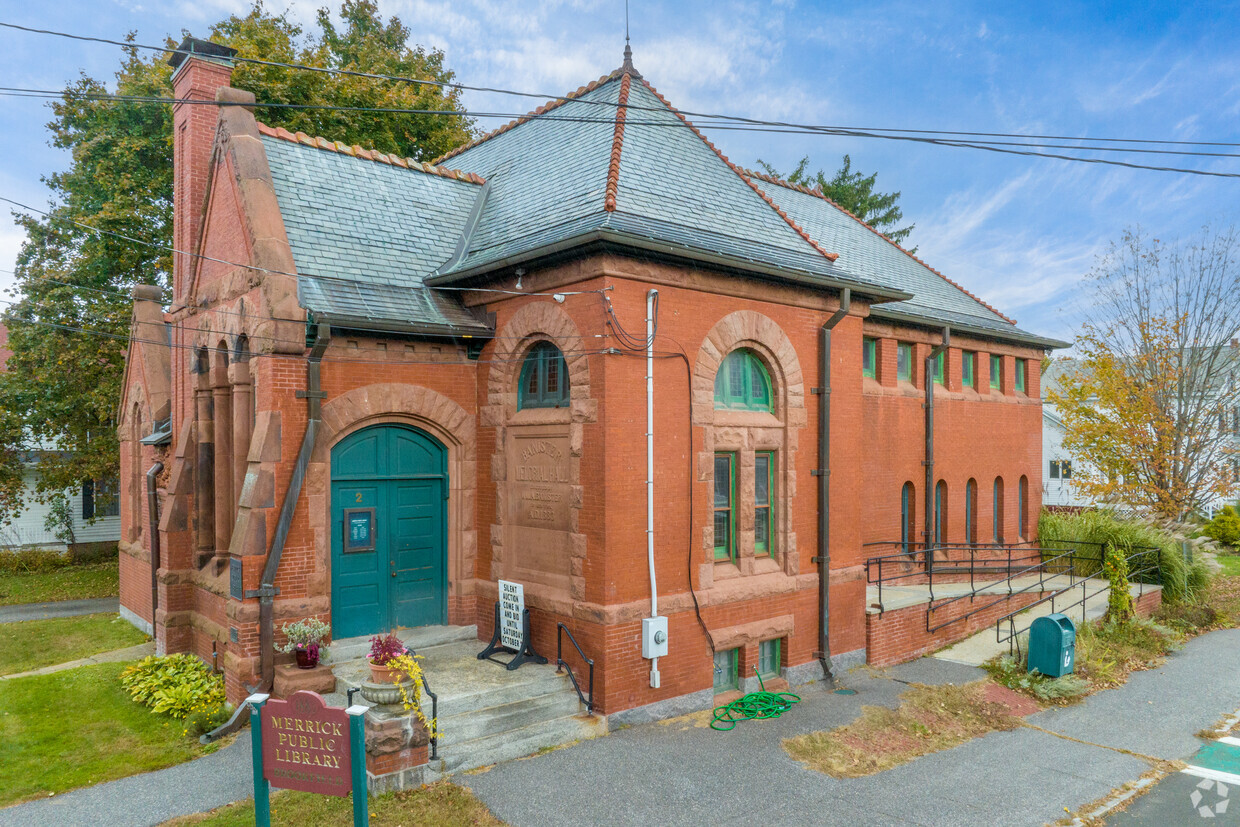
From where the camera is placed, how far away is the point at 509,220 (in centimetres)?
1206

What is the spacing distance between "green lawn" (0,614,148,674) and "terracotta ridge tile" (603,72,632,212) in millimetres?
12498

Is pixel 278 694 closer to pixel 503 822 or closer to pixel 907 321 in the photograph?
pixel 503 822

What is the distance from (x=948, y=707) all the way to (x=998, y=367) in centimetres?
1190

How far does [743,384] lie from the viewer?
1162 cm

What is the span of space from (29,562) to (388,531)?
71.9ft

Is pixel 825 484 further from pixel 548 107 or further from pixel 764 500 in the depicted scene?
pixel 548 107

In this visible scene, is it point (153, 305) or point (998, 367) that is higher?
point (153, 305)

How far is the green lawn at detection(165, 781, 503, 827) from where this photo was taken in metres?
6.98

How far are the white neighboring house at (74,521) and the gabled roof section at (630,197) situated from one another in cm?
2149

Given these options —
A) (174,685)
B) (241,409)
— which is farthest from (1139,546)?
(174,685)

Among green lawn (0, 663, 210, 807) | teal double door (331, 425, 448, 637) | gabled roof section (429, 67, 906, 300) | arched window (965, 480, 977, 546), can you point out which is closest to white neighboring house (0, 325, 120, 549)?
green lawn (0, 663, 210, 807)

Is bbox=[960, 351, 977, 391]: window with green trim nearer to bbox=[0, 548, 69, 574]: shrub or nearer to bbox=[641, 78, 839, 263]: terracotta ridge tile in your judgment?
bbox=[641, 78, 839, 263]: terracotta ridge tile

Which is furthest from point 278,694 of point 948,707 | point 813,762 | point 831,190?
point 831,190

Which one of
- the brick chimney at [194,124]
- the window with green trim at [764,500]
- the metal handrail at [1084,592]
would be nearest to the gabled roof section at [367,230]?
the brick chimney at [194,124]
